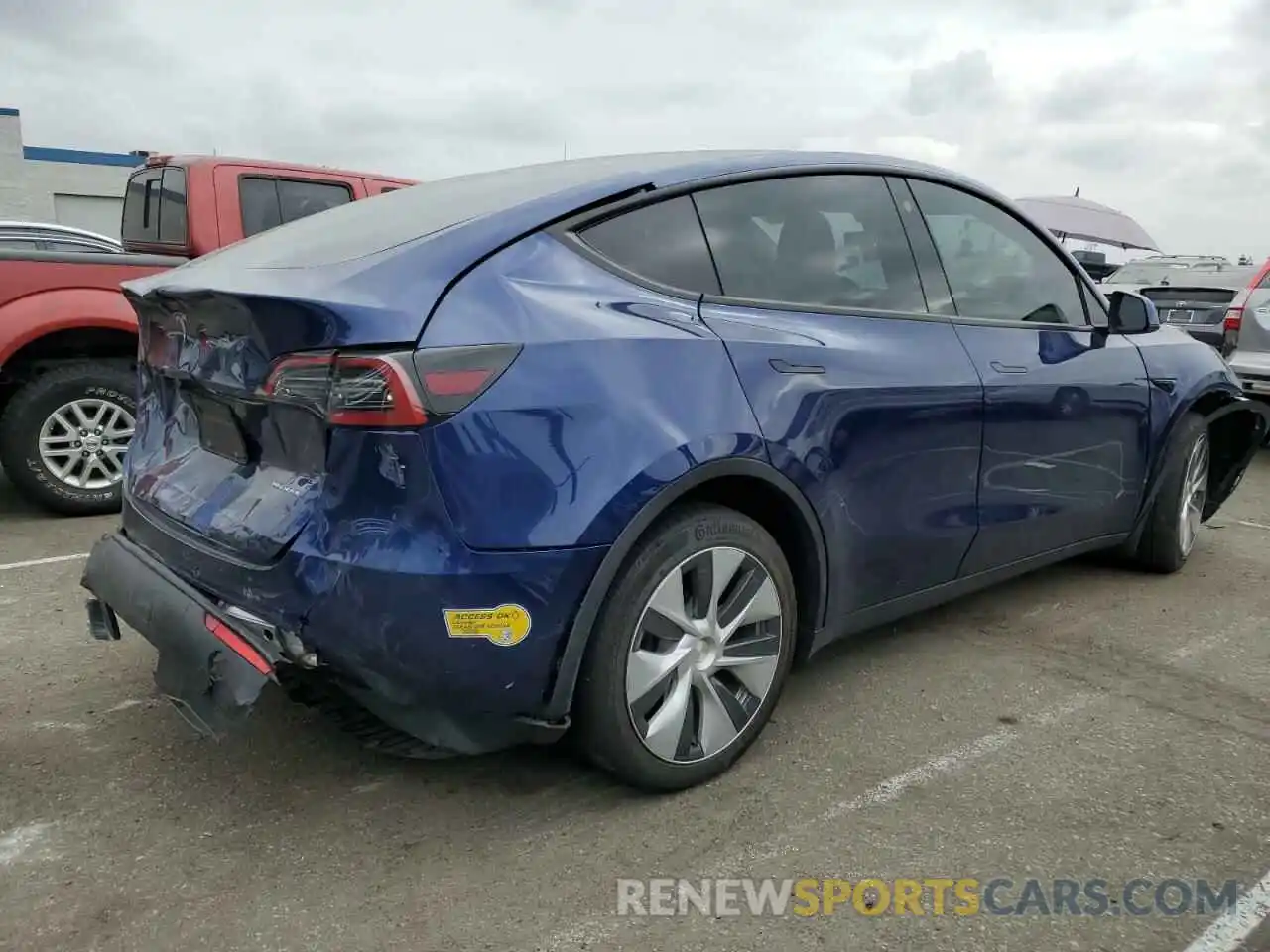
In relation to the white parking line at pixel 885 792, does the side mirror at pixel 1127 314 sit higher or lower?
higher

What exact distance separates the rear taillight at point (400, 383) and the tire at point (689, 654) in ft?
1.91

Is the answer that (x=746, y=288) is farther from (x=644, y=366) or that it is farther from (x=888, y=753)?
(x=888, y=753)

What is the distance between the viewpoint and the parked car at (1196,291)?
850 cm

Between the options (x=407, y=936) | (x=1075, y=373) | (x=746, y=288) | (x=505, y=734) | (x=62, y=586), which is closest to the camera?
(x=407, y=936)

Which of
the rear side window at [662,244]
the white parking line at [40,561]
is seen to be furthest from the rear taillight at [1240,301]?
the white parking line at [40,561]

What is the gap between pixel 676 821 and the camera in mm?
2557

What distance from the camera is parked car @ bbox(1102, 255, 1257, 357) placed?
27.9 ft

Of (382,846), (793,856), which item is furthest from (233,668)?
(793,856)

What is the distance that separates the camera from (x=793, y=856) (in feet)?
7.93

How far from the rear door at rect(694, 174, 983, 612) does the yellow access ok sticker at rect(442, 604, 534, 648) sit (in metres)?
0.83

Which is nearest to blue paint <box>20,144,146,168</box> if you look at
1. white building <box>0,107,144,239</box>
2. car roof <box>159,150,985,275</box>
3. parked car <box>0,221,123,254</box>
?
white building <box>0,107,144,239</box>

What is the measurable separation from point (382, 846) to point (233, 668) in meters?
0.59

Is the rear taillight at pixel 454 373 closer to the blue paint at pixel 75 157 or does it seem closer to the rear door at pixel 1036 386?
the rear door at pixel 1036 386

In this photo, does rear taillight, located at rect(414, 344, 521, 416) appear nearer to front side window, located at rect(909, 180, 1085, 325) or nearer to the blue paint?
front side window, located at rect(909, 180, 1085, 325)
